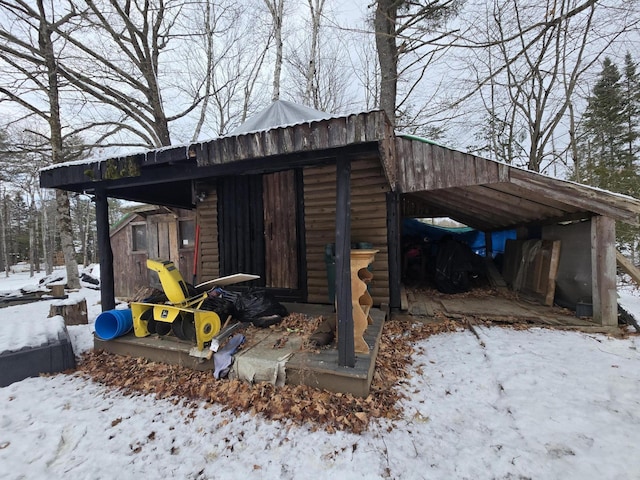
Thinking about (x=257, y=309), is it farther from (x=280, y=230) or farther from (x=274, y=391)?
(x=280, y=230)

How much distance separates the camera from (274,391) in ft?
8.20

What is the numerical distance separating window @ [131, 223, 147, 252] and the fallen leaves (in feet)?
18.7

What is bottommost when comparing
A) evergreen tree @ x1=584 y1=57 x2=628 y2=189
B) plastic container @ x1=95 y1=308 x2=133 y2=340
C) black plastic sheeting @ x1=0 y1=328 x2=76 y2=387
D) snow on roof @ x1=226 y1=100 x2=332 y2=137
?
black plastic sheeting @ x1=0 y1=328 x2=76 y2=387

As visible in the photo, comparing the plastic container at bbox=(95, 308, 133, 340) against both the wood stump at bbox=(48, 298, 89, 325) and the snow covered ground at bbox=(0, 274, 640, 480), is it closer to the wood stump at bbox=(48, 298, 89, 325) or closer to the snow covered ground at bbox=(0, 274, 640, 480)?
the snow covered ground at bbox=(0, 274, 640, 480)

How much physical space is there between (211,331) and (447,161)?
390cm

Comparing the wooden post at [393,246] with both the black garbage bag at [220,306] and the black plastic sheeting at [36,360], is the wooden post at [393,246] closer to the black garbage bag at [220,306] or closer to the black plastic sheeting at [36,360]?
the black garbage bag at [220,306]

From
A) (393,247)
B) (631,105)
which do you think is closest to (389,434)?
(393,247)

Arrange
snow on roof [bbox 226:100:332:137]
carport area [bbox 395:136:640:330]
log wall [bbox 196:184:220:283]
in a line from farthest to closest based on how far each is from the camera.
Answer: log wall [bbox 196:184:220:283]
snow on roof [bbox 226:100:332:137]
carport area [bbox 395:136:640:330]

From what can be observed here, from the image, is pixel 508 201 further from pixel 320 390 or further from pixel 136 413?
pixel 136 413

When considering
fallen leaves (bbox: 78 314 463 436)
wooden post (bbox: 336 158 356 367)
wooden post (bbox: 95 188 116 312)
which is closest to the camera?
fallen leaves (bbox: 78 314 463 436)

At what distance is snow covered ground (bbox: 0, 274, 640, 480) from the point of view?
5.67ft

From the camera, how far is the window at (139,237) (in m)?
8.34

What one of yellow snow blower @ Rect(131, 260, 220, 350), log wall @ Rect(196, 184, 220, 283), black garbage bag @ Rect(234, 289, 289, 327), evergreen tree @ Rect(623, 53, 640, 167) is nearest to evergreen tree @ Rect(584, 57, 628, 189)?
evergreen tree @ Rect(623, 53, 640, 167)

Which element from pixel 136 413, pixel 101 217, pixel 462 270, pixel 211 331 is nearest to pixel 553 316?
pixel 462 270
